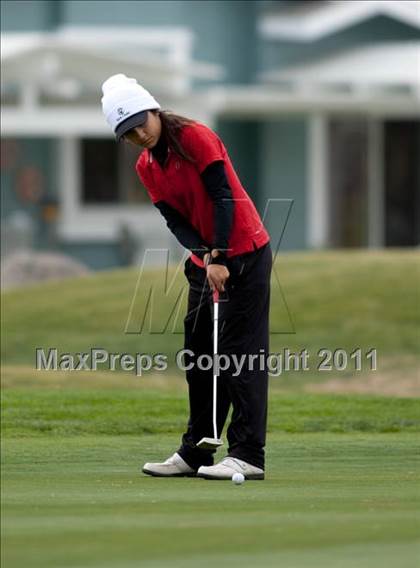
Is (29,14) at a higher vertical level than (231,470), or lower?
higher

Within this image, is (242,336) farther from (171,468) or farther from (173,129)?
(173,129)

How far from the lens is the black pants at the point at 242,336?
7.48 meters

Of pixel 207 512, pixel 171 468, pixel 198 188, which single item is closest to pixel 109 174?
pixel 171 468

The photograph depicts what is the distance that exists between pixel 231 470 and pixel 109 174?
21.8 metres

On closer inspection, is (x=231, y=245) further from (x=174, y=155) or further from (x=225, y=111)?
(x=225, y=111)

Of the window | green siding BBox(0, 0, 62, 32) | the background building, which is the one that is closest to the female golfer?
the background building

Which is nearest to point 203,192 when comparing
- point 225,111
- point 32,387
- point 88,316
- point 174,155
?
point 174,155

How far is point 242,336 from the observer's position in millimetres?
7488

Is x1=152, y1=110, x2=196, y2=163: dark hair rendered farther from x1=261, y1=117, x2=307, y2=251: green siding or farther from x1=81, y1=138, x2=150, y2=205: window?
x1=261, y1=117, x2=307, y2=251: green siding

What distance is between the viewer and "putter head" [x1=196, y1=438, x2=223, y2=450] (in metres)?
7.50

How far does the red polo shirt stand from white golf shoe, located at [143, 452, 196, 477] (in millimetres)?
958

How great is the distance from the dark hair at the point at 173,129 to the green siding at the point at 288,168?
21677 millimetres

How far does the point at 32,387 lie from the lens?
13.0 meters

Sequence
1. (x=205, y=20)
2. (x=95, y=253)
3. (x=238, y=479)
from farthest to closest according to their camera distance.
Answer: (x=205, y=20) < (x=95, y=253) < (x=238, y=479)
